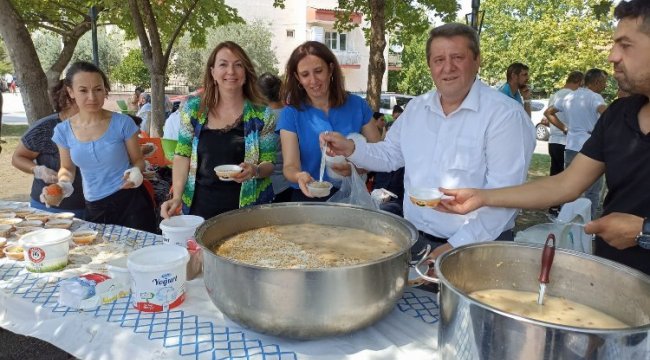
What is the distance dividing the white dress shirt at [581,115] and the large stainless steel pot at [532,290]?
17.8ft

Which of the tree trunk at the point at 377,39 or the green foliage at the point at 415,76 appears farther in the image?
the green foliage at the point at 415,76

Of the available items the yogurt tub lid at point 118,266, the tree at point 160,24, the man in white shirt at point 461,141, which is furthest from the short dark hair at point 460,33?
the tree at point 160,24

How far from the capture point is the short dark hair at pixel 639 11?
4.61 feet

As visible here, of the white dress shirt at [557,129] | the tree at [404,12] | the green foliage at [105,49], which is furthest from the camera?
the green foliage at [105,49]

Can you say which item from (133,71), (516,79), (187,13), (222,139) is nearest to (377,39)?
(516,79)

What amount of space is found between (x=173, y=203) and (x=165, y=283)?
832 millimetres

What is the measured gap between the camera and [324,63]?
2568mm

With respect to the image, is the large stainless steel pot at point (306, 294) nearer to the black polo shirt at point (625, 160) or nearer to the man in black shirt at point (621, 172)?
the man in black shirt at point (621, 172)

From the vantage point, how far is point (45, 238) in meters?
1.95

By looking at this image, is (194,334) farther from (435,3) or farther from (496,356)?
(435,3)

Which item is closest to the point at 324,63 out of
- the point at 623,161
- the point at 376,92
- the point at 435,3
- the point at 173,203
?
the point at 173,203

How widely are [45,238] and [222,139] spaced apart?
99 centimetres

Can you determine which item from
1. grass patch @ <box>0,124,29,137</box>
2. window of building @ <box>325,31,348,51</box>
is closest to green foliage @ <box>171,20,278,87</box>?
window of building @ <box>325,31,348,51</box>

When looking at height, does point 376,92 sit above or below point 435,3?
below
